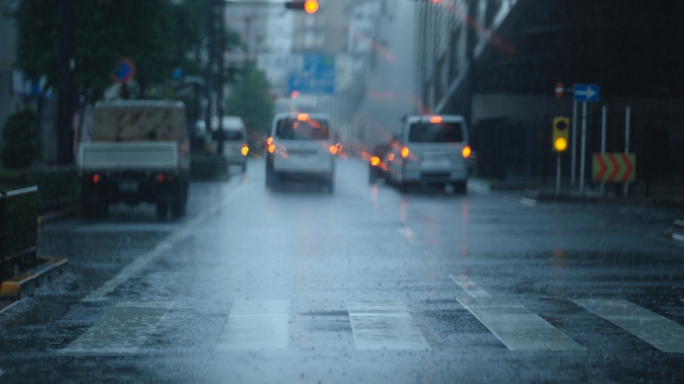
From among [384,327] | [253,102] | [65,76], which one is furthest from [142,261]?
[253,102]

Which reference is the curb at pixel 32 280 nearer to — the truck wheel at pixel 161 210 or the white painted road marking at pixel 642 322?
the white painted road marking at pixel 642 322

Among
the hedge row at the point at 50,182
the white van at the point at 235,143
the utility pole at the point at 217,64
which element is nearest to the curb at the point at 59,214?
the hedge row at the point at 50,182

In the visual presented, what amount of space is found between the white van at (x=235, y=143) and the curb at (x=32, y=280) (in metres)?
40.7

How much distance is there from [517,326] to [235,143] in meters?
48.6

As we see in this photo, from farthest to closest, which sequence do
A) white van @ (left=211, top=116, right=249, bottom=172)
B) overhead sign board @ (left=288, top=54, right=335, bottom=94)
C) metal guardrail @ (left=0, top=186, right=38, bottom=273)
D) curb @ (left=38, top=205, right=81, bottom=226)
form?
overhead sign board @ (left=288, top=54, right=335, bottom=94) → white van @ (left=211, top=116, right=249, bottom=172) → curb @ (left=38, top=205, right=81, bottom=226) → metal guardrail @ (left=0, top=186, right=38, bottom=273)

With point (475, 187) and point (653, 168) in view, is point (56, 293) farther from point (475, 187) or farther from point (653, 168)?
point (475, 187)

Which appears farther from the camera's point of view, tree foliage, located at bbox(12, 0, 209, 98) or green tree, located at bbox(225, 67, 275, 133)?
green tree, located at bbox(225, 67, 275, 133)

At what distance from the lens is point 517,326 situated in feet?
28.8

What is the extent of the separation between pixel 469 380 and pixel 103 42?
23.8m

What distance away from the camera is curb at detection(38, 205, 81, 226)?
2059 centimetres

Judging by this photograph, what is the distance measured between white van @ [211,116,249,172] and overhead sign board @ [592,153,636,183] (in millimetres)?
26601

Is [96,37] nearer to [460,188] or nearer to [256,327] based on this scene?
[460,188]

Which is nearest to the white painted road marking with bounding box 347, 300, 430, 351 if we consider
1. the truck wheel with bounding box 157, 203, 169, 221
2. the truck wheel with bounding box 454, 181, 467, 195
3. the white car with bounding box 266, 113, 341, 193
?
the truck wheel with bounding box 157, 203, 169, 221

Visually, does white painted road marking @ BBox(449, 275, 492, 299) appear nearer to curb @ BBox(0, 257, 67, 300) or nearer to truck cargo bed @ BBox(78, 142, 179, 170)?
curb @ BBox(0, 257, 67, 300)
